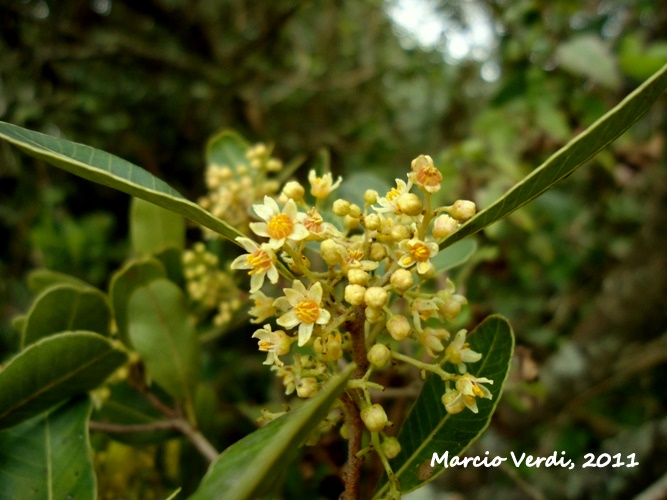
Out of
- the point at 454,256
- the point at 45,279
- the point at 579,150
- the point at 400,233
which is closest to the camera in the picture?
the point at 579,150

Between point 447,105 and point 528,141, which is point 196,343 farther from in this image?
point 447,105

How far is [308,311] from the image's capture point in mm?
761

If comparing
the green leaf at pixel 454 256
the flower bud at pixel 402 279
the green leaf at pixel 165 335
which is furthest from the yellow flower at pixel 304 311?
the green leaf at pixel 165 335

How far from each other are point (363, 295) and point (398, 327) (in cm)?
8

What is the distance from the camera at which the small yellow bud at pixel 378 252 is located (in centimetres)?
81

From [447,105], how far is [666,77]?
3.77m

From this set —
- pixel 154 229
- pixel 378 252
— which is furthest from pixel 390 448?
pixel 154 229

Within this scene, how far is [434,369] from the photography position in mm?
815

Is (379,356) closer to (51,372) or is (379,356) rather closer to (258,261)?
(258,261)

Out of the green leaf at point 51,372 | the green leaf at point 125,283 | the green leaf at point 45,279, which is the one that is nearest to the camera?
the green leaf at point 51,372

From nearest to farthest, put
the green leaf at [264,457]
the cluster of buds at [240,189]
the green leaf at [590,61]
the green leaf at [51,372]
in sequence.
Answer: the green leaf at [264,457]
the green leaf at [51,372]
the cluster of buds at [240,189]
the green leaf at [590,61]

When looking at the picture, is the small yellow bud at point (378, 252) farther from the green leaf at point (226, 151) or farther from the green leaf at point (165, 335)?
the green leaf at point (226, 151)

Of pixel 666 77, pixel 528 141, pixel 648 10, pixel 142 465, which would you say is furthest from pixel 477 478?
pixel 648 10

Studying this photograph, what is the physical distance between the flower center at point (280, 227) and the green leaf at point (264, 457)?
262 mm
